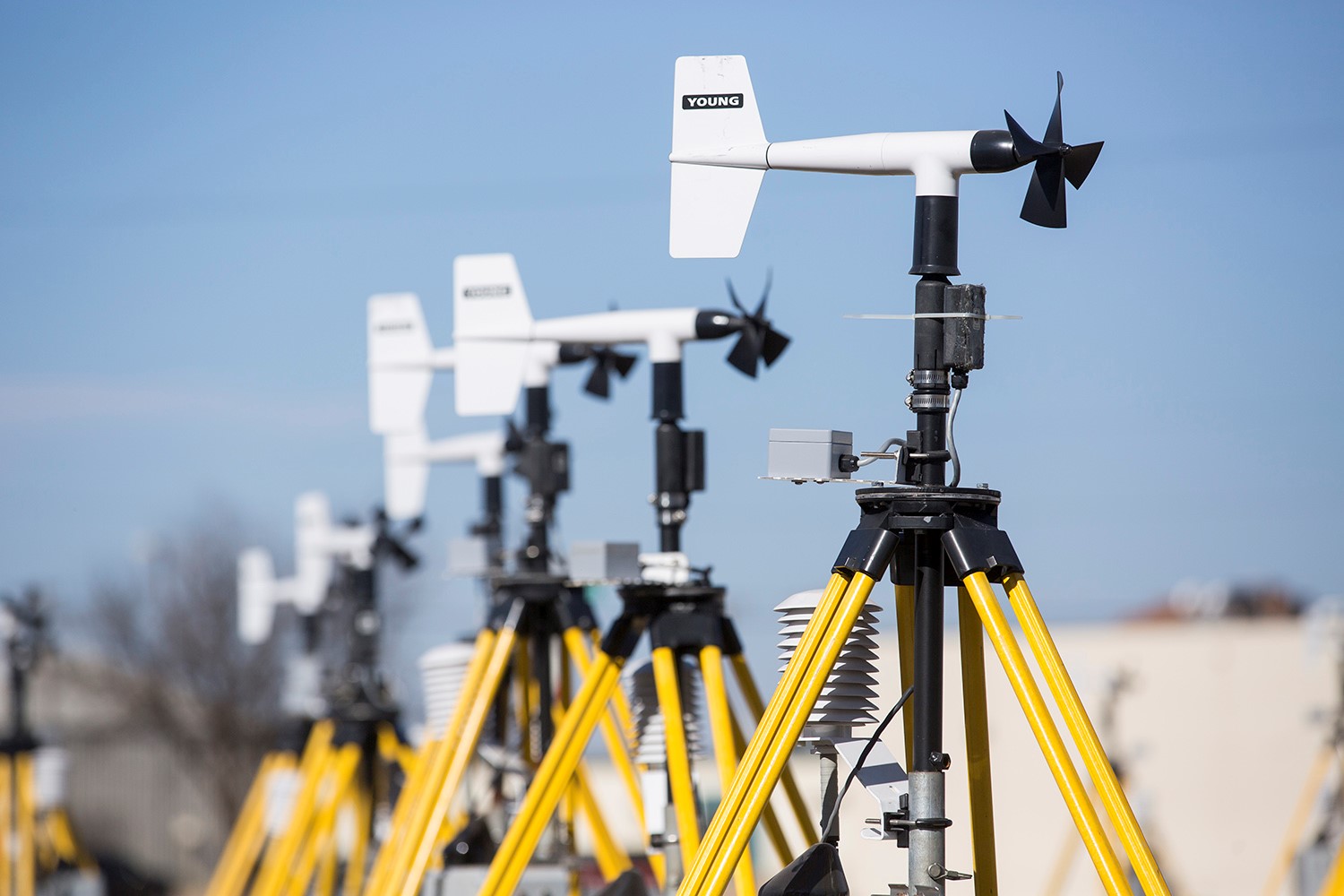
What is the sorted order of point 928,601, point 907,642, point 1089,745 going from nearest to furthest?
point 1089,745
point 928,601
point 907,642

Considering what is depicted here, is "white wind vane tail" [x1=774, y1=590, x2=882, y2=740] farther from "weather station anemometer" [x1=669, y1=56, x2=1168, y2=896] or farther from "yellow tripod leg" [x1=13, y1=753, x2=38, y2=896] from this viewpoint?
"yellow tripod leg" [x1=13, y1=753, x2=38, y2=896]

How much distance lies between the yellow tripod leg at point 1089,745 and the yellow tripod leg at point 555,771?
312 cm

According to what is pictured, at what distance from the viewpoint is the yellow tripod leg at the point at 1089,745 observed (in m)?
5.74

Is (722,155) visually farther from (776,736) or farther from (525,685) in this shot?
(525,685)

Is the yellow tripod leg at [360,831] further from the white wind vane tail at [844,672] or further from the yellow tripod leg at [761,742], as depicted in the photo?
the yellow tripod leg at [761,742]

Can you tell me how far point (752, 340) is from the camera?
938 centimetres

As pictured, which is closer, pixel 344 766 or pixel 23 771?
pixel 344 766

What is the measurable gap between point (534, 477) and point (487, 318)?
1.25 m

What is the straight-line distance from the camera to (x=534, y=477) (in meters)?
11.2

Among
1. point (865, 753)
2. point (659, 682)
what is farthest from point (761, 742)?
point (659, 682)

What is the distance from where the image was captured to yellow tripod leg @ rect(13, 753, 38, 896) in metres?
17.8

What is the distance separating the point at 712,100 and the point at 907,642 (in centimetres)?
245

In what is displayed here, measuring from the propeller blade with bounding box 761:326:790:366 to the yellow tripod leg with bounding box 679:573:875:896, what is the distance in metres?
3.29

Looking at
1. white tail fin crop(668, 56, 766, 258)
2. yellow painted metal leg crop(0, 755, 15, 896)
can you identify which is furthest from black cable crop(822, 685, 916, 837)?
yellow painted metal leg crop(0, 755, 15, 896)
